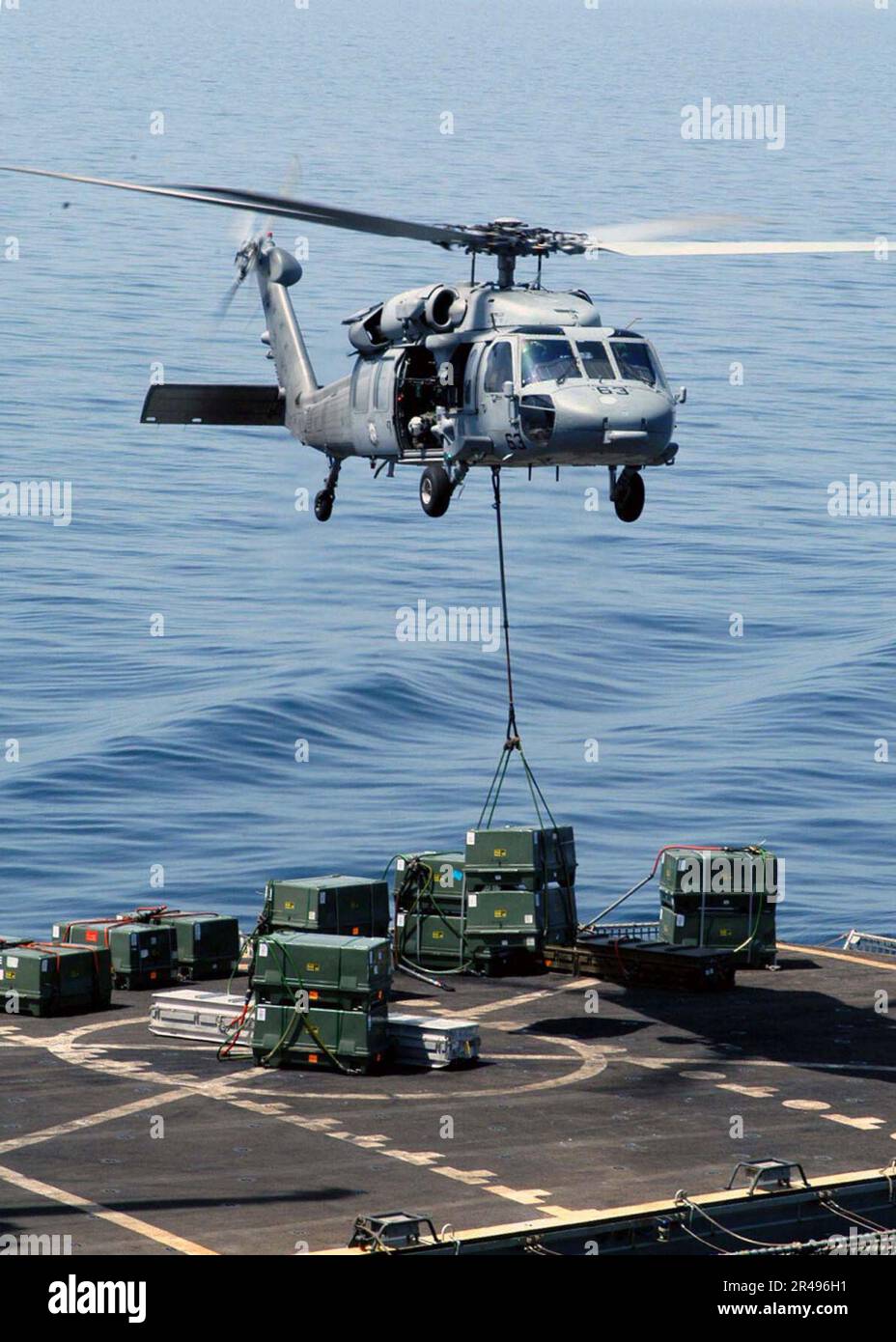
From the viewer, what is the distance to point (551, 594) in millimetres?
127062

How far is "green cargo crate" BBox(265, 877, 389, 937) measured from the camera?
140 ft

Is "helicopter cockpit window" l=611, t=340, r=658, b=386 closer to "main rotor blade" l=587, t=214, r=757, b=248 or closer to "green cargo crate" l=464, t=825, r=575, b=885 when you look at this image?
"main rotor blade" l=587, t=214, r=757, b=248

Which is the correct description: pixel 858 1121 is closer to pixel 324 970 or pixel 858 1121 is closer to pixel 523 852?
pixel 324 970

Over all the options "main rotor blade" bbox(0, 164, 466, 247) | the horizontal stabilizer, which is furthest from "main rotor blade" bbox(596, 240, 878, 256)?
the horizontal stabilizer

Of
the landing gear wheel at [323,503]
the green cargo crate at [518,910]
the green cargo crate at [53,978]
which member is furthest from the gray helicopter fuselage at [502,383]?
the green cargo crate at [53,978]

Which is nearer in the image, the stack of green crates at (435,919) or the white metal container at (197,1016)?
the white metal container at (197,1016)

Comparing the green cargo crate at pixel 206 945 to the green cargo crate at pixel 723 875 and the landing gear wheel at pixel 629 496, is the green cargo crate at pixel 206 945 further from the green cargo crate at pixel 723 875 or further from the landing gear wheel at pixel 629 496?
the landing gear wheel at pixel 629 496

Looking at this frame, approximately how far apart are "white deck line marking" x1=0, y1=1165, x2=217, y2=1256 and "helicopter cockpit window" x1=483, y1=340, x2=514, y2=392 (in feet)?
46.7

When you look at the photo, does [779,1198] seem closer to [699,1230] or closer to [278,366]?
[699,1230]

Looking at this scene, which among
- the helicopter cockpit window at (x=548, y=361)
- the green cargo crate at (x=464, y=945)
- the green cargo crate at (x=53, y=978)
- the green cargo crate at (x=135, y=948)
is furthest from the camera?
the green cargo crate at (x=464, y=945)

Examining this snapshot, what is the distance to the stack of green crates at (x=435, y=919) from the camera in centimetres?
4531

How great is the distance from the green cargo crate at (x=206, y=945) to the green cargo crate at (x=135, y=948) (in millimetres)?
252

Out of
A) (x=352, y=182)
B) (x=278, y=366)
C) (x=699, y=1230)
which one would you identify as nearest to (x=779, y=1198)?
(x=699, y=1230)
